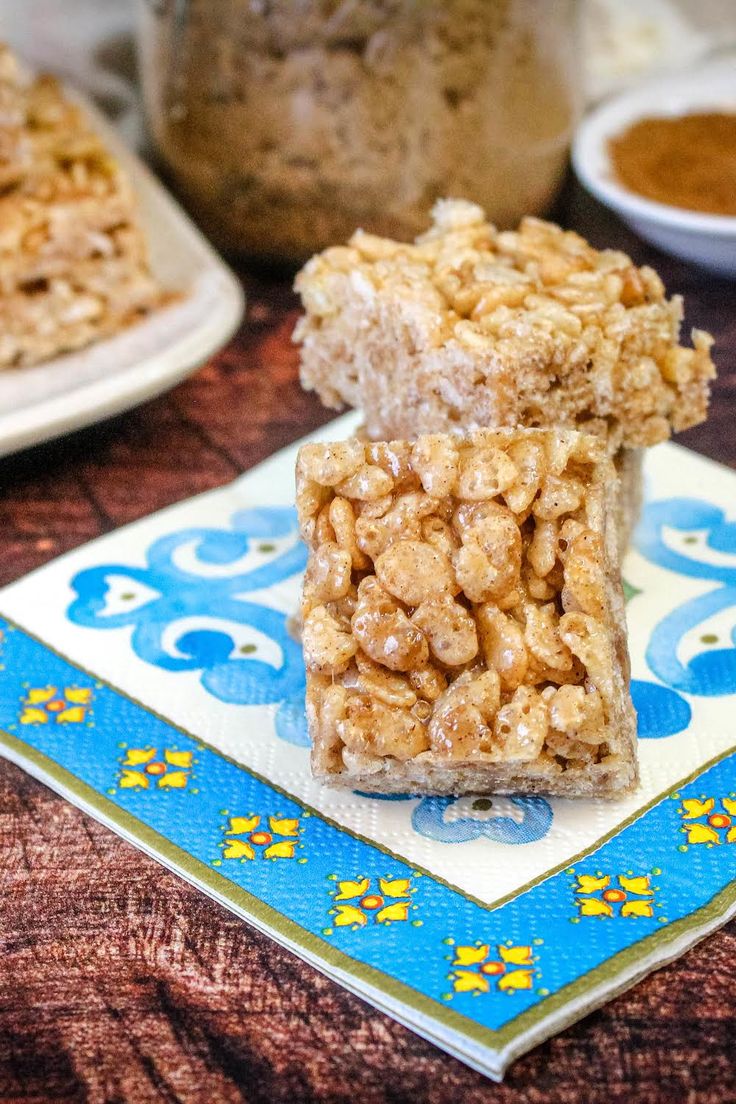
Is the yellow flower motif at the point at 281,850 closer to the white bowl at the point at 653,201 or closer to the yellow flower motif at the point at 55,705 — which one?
the yellow flower motif at the point at 55,705

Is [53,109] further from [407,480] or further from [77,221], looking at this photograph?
[407,480]

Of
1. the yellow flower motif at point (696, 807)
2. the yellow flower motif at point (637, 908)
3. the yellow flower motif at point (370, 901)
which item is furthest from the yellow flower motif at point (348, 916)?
the yellow flower motif at point (696, 807)

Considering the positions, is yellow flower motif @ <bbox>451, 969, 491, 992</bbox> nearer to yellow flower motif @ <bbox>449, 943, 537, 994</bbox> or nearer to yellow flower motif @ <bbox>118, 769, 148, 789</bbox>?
yellow flower motif @ <bbox>449, 943, 537, 994</bbox>

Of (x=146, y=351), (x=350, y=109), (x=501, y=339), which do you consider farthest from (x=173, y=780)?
(x=350, y=109)

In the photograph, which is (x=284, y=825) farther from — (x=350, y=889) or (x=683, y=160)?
(x=683, y=160)

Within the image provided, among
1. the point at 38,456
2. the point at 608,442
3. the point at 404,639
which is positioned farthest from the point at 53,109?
the point at 404,639
